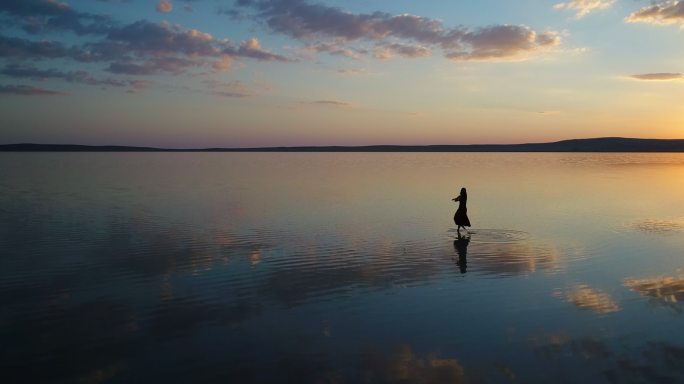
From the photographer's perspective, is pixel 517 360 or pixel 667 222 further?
pixel 667 222

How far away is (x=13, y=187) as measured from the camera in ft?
130

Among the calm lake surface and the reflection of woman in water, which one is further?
the reflection of woman in water

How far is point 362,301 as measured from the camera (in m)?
11.4

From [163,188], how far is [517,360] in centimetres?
3571

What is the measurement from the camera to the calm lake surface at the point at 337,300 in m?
8.12

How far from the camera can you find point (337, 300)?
11.4 meters

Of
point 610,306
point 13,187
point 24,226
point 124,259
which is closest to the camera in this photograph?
point 610,306

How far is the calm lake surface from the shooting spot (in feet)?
26.7

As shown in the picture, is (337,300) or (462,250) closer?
(337,300)

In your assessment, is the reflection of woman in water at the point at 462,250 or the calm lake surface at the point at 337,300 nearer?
the calm lake surface at the point at 337,300

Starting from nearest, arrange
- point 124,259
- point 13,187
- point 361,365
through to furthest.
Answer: point 361,365
point 124,259
point 13,187

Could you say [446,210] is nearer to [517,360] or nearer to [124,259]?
[124,259]

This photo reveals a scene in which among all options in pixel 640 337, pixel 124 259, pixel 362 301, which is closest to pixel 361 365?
pixel 362 301

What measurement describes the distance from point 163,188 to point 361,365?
3488 cm
